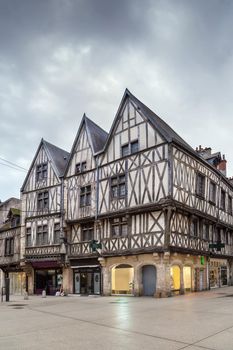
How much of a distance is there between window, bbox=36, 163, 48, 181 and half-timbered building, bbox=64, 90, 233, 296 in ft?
8.32

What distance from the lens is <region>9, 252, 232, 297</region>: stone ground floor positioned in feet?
56.1

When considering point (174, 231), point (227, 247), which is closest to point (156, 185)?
point (174, 231)

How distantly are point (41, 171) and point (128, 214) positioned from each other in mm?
9287

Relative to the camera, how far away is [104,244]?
19.4 metres

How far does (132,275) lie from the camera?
18266 mm

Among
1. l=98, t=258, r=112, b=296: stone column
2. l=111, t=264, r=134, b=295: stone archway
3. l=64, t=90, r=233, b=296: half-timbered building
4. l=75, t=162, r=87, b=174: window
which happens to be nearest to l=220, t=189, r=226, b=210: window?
l=64, t=90, r=233, b=296: half-timbered building

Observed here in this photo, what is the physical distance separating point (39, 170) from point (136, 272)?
11.1 m

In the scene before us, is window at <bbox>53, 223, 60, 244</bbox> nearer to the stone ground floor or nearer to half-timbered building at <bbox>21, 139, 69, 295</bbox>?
half-timbered building at <bbox>21, 139, 69, 295</bbox>

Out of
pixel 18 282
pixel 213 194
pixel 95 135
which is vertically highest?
pixel 95 135

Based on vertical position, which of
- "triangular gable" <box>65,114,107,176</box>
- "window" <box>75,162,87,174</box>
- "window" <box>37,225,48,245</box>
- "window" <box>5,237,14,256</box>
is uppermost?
"triangular gable" <box>65,114,107,176</box>

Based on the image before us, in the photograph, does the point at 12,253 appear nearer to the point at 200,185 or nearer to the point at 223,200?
the point at 200,185

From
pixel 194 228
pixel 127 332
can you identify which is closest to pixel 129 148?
pixel 194 228

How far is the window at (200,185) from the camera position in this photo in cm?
1972

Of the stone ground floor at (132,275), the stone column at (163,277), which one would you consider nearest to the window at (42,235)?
the stone ground floor at (132,275)
